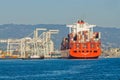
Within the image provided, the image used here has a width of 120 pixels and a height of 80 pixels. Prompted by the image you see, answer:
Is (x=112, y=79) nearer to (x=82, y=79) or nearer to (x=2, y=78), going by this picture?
(x=82, y=79)

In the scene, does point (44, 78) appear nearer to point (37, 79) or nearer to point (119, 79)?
point (37, 79)

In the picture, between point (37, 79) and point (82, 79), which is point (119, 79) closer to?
point (82, 79)

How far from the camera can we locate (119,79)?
7725 cm

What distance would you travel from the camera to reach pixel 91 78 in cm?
8106

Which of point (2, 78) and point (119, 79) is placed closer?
point (119, 79)

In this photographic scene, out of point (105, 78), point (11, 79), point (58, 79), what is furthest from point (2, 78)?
point (105, 78)

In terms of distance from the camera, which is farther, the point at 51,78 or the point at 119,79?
the point at 51,78

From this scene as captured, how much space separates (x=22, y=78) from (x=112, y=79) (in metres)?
12.4

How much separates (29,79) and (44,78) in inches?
141

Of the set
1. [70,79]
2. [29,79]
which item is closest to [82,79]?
[70,79]

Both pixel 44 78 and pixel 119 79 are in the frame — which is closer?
pixel 119 79

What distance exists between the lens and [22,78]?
271 feet

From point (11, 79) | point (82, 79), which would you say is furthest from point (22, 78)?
point (82, 79)

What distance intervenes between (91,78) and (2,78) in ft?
39.0
